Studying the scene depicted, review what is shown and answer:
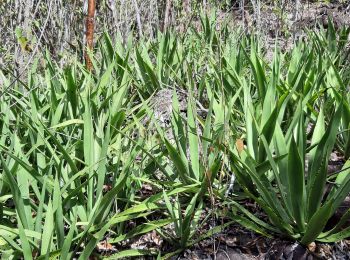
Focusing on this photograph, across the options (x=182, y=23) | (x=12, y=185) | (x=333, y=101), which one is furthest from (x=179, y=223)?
(x=182, y=23)

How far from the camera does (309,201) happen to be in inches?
63.6

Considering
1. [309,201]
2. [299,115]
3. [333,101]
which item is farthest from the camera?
[333,101]

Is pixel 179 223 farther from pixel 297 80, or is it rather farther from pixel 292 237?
pixel 297 80

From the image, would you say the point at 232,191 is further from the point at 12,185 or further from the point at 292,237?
the point at 12,185

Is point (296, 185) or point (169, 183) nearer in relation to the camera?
point (296, 185)

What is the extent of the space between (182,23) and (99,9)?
3.12 feet

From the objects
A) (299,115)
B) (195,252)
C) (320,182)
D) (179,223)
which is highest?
(299,115)

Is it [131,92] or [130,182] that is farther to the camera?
[131,92]

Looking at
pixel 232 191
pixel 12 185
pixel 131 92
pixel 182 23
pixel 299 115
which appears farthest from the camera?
pixel 182 23

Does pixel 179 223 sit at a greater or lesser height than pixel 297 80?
lesser

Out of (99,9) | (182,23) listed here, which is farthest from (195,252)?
(99,9)

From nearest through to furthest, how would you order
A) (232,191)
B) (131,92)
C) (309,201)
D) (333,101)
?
1. (309,201)
2. (232,191)
3. (333,101)
4. (131,92)

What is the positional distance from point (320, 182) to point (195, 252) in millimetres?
537

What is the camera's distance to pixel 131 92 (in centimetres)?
332
